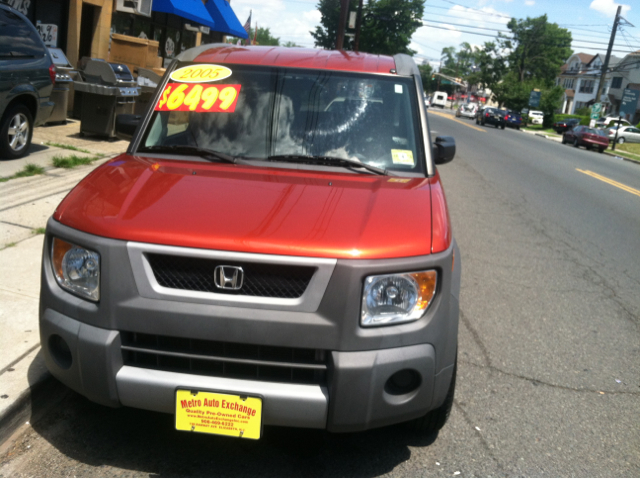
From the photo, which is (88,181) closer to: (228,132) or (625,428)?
(228,132)

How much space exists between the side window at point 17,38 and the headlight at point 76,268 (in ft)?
22.0

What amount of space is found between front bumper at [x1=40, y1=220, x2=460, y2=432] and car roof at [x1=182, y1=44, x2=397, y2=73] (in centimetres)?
179

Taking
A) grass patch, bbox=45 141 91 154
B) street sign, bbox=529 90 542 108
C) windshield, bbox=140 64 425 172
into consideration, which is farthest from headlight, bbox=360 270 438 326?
street sign, bbox=529 90 542 108

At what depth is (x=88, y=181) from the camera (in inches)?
126

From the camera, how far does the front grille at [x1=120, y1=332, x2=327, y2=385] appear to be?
2.63 meters

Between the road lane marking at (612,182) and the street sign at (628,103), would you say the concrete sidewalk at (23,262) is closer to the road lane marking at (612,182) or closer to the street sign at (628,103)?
the road lane marking at (612,182)

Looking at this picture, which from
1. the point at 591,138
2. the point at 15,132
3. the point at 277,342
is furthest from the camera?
the point at 591,138

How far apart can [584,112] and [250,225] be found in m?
75.9

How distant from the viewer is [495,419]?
358 cm

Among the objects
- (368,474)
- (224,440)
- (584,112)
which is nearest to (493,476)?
(368,474)

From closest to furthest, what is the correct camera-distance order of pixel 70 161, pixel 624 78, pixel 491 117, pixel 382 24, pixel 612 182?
1. pixel 70 161
2. pixel 612 182
3. pixel 491 117
4. pixel 382 24
5. pixel 624 78

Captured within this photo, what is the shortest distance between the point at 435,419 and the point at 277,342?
1.06m

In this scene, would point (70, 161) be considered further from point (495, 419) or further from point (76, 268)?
point (495, 419)

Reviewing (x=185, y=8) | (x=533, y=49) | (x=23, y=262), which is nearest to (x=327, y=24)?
(x=533, y=49)
